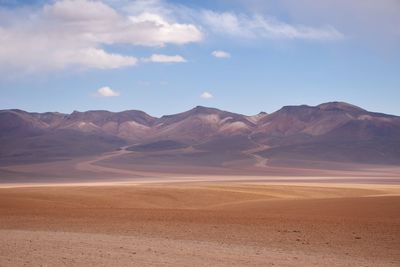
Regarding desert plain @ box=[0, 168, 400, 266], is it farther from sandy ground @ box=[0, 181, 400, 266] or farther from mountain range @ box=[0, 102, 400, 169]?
mountain range @ box=[0, 102, 400, 169]

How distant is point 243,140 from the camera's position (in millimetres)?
156750

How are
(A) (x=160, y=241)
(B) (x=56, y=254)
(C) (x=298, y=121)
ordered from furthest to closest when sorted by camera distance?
(C) (x=298, y=121), (A) (x=160, y=241), (B) (x=56, y=254)

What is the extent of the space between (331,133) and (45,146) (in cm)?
7688

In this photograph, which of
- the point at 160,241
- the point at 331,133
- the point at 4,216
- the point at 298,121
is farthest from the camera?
the point at 298,121

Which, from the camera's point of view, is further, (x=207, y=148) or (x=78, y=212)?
(x=207, y=148)

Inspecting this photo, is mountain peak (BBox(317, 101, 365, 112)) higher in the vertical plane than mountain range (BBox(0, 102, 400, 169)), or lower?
higher

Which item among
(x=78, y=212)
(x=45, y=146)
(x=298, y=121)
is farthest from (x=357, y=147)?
(x=78, y=212)

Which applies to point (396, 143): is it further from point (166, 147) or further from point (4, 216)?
point (4, 216)

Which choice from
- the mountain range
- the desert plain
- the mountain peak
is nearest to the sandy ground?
the desert plain

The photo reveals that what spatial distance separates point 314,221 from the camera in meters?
18.7

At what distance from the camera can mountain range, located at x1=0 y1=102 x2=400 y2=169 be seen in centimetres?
12656

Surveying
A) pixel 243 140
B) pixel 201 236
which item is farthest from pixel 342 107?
pixel 201 236

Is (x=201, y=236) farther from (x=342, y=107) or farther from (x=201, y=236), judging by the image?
(x=342, y=107)

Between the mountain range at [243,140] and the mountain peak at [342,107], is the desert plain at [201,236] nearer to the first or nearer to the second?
the mountain range at [243,140]
